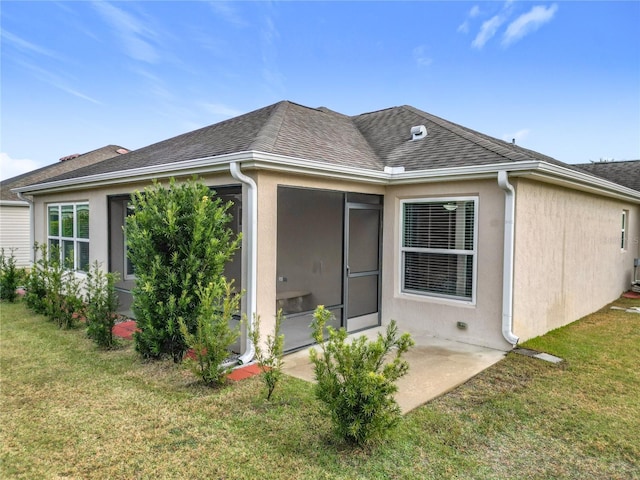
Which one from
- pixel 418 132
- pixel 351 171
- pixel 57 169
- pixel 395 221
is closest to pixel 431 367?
pixel 395 221

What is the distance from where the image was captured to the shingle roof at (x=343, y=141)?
6.92 m

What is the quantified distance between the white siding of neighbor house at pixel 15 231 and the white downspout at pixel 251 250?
17.5 m

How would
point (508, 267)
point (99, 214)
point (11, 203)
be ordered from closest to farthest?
point (508, 267)
point (99, 214)
point (11, 203)

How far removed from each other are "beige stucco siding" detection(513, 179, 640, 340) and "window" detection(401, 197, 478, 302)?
0.75 meters

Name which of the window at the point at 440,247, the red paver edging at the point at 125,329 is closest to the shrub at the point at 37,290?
the red paver edging at the point at 125,329

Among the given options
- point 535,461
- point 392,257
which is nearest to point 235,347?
point 392,257

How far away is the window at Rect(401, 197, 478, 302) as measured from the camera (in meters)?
7.03

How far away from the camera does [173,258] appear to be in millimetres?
5680

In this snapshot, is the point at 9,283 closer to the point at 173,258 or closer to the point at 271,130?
the point at 173,258

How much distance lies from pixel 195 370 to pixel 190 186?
99.4 inches

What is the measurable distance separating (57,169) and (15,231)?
342cm

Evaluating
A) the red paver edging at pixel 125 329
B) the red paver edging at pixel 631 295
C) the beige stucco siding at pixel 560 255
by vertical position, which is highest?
the beige stucco siding at pixel 560 255

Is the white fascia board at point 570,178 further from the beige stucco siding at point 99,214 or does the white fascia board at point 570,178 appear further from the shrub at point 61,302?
the shrub at point 61,302

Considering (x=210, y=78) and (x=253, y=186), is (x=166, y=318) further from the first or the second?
(x=210, y=78)
